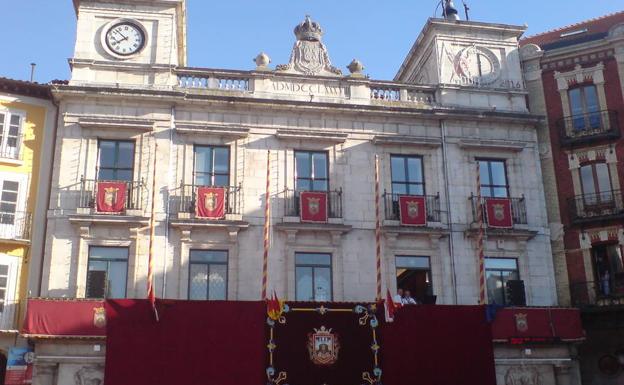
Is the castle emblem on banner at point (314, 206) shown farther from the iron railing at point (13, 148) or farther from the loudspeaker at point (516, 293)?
the iron railing at point (13, 148)

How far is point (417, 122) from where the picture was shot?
23609mm

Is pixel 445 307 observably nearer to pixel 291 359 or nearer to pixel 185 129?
pixel 291 359

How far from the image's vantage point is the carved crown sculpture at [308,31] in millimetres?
23781

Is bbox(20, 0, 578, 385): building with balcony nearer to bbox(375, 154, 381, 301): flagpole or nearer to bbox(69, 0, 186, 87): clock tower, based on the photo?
bbox(69, 0, 186, 87): clock tower

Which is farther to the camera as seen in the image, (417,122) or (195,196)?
(417,122)

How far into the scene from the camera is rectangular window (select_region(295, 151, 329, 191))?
22.3 metres

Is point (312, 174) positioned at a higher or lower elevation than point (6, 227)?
higher

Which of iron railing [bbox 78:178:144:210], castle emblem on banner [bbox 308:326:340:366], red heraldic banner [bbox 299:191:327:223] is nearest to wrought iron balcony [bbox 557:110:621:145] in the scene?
red heraldic banner [bbox 299:191:327:223]

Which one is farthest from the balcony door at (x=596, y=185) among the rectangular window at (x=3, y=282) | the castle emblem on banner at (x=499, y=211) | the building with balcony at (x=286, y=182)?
the rectangular window at (x=3, y=282)

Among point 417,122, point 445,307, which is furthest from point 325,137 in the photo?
point 445,307

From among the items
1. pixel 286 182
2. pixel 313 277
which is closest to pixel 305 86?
pixel 286 182

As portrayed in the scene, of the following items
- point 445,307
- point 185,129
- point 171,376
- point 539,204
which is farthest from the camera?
point 539,204

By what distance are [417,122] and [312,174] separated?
417 centimetres

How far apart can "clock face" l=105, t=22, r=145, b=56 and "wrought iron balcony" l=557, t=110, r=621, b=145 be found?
14790mm
